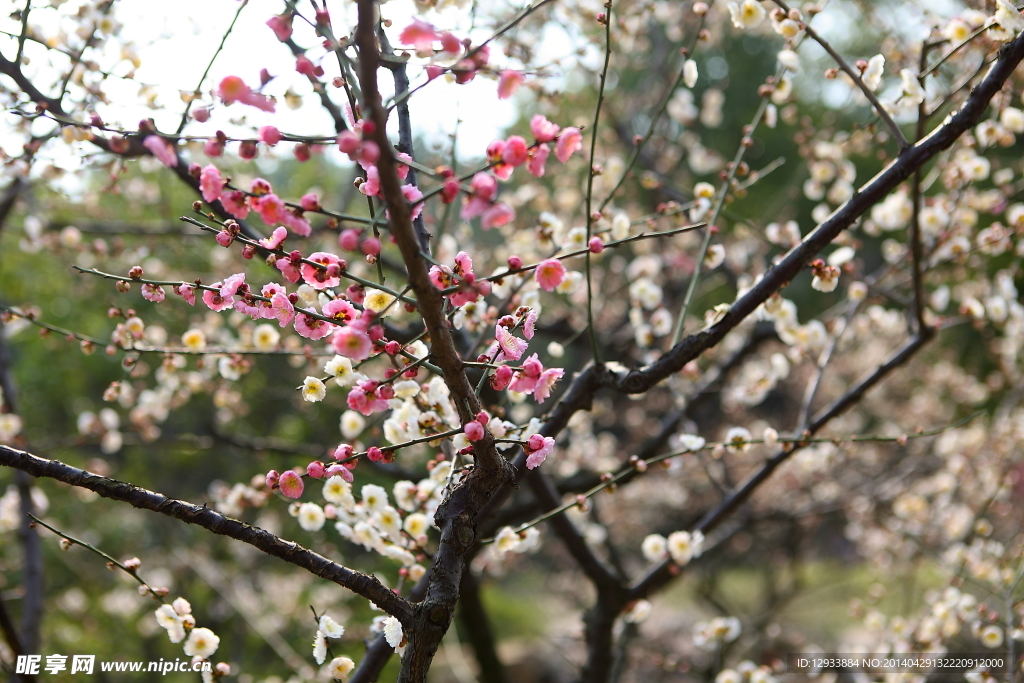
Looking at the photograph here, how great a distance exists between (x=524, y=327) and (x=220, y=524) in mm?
677

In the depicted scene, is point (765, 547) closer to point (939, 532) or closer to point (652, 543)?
point (939, 532)

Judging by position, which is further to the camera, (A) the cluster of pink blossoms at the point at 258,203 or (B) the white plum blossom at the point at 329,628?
(B) the white plum blossom at the point at 329,628

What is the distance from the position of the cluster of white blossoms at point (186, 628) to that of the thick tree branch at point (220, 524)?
41cm

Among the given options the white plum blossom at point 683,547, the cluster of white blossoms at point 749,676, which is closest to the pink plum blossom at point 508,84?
the white plum blossom at point 683,547

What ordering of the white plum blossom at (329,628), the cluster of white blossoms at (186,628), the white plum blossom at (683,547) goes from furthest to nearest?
the white plum blossom at (683,547) → the cluster of white blossoms at (186,628) → the white plum blossom at (329,628)

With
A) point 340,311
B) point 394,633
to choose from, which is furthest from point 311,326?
point 394,633

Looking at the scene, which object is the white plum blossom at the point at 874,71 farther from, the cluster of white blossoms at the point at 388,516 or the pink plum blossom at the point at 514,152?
the cluster of white blossoms at the point at 388,516

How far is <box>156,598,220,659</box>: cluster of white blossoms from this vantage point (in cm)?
156

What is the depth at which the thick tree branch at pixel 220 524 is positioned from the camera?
1254 mm

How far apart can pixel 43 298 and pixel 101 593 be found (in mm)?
2510

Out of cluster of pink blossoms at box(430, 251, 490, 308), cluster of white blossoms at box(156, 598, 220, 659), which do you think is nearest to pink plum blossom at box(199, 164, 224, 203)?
cluster of pink blossoms at box(430, 251, 490, 308)

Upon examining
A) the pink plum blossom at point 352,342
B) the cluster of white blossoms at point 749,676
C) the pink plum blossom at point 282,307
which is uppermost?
the pink plum blossom at point 282,307

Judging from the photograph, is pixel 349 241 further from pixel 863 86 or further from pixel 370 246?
pixel 863 86

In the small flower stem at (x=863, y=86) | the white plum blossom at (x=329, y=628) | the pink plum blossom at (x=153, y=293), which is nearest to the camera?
the pink plum blossom at (x=153, y=293)
